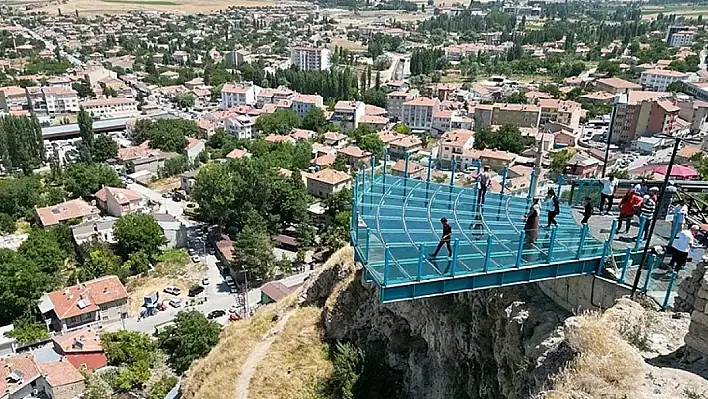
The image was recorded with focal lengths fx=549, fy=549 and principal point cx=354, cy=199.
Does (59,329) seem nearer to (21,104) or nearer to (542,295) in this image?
(542,295)

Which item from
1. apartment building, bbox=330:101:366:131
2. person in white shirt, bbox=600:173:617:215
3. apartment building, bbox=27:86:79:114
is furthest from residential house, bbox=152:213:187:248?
apartment building, bbox=27:86:79:114

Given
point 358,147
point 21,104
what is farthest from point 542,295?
point 21,104

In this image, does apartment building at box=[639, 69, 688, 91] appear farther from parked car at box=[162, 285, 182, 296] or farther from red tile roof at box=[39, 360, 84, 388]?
red tile roof at box=[39, 360, 84, 388]

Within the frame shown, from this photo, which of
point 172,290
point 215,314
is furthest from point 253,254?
point 172,290

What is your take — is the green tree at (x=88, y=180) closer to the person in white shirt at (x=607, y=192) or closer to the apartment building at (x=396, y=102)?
the apartment building at (x=396, y=102)

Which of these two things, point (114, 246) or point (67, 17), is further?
point (67, 17)
